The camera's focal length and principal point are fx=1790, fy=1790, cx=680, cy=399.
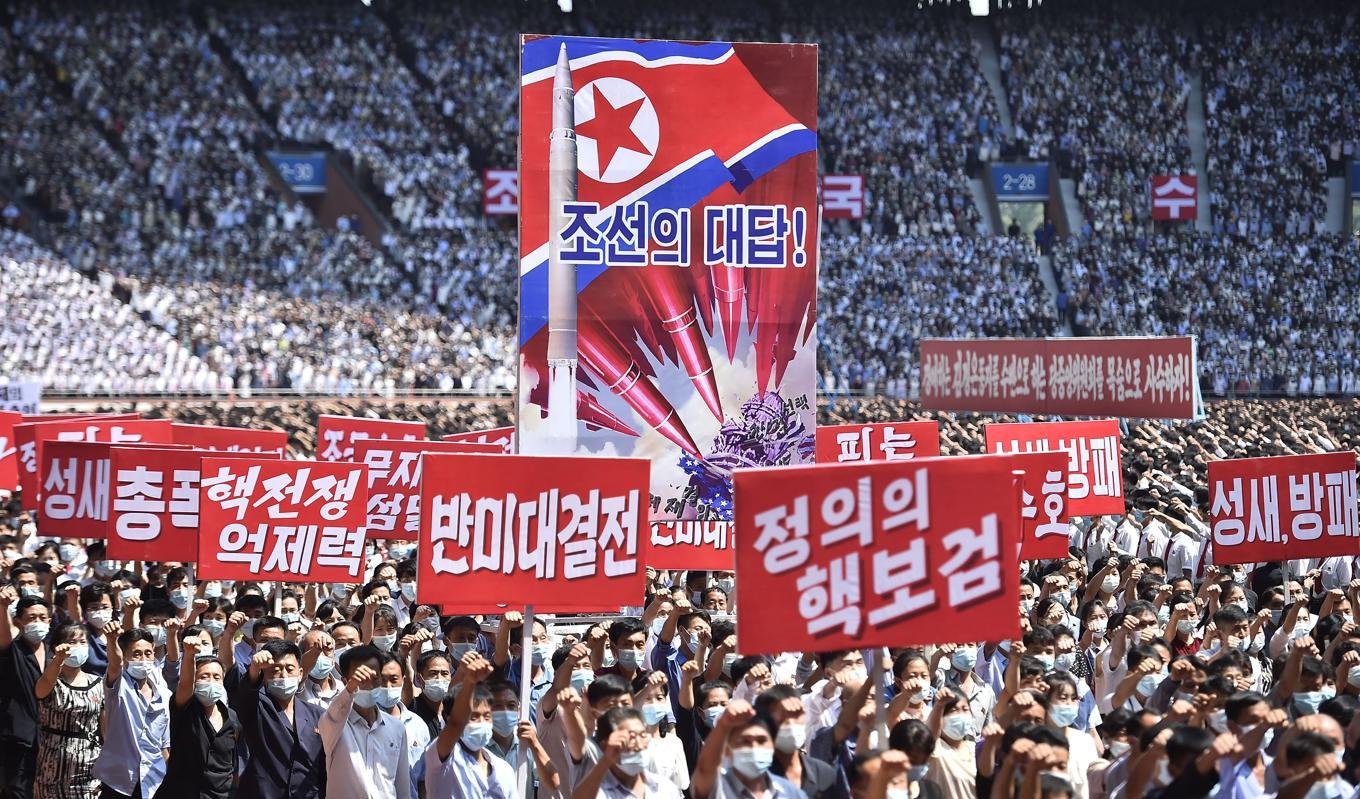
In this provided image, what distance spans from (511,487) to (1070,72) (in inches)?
1648

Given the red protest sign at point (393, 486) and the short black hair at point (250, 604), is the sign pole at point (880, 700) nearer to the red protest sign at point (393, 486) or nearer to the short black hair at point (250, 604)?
the short black hair at point (250, 604)

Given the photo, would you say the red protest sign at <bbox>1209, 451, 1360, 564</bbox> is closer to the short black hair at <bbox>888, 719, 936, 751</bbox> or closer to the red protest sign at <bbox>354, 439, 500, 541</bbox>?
the red protest sign at <bbox>354, 439, 500, 541</bbox>

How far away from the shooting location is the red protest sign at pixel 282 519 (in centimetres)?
886

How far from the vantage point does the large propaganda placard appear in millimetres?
10203

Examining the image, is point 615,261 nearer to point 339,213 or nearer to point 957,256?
point 957,256

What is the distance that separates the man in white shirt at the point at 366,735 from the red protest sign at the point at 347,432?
6771 millimetres

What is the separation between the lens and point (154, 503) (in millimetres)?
9914

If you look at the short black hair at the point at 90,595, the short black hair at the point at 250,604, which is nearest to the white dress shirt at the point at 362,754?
the short black hair at the point at 250,604

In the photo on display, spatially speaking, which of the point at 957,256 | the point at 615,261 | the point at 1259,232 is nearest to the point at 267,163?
the point at 957,256

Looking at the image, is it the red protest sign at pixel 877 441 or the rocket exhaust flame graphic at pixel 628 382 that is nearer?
the rocket exhaust flame graphic at pixel 628 382

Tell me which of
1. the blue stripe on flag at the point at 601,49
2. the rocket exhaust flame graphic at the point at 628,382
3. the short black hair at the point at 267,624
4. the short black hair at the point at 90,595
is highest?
the blue stripe on flag at the point at 601,49

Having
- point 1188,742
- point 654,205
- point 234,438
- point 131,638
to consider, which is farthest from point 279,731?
Answer: point 234,438

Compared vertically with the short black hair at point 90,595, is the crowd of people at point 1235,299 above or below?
above

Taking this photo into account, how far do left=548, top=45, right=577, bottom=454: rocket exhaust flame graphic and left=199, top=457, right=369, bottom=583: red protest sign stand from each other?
1.56m
